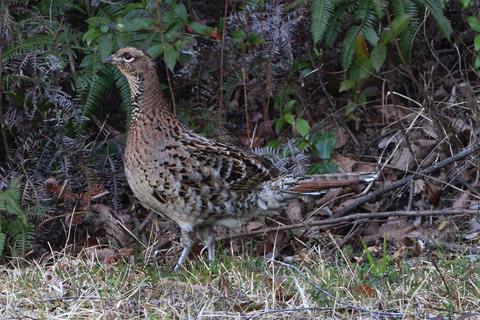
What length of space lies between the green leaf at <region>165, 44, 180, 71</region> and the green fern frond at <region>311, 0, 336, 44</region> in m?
1.20

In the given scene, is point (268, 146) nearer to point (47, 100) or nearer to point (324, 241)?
point (324, 241)

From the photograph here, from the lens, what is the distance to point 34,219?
6.18 m

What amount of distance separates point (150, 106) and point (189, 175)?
672 mm

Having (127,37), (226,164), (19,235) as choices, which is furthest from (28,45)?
(226,164)

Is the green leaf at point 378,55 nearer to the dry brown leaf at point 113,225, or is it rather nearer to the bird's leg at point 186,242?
the bird's leg at point 186,242

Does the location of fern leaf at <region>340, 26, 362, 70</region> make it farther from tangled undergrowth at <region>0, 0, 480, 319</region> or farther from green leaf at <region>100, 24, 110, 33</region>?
green leaf at <region>100, 24, 110, 33</region>

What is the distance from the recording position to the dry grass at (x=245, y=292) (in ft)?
13.8

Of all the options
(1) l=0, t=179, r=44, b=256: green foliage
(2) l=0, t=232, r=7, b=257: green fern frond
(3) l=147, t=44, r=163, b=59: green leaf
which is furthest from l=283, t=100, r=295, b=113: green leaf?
(2) l=0, t=232, r=7, b=257: green fern frond

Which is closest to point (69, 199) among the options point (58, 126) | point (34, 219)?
point (34, 219)

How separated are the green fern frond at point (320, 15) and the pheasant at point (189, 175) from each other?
1224mm

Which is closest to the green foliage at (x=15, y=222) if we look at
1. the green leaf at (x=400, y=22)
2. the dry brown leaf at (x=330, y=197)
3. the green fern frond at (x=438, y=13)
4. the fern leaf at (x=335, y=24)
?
the dry brown leaf at (x=330, y=197)

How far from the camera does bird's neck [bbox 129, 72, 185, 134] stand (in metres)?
5.88

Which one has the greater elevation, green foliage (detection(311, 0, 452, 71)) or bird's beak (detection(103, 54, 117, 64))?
green foliage (detection(311, 0, 452, 71))

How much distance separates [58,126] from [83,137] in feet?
0.89
